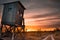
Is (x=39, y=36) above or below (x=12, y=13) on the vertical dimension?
below

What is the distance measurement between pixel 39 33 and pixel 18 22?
2.38 m

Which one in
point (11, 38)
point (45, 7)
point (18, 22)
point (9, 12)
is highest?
point (45, 7)

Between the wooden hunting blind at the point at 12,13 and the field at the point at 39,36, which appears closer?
the wooden hunting blind at the point at 12,13

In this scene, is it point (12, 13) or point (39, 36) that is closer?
point (12, 13)

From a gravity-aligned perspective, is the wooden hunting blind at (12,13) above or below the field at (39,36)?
above

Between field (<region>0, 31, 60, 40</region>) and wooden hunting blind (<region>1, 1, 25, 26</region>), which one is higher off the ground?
wooden hunting blind (<region>1, 1, 25, 26</region>)

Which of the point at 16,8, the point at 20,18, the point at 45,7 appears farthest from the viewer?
the point at 45,7

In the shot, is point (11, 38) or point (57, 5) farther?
point (11, 38)

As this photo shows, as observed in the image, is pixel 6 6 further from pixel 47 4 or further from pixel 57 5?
pixel 57 5

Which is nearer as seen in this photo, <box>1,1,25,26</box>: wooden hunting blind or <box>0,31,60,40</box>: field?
<box>1,1,25,26</box>: wooden hunting blind

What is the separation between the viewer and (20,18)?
305 cm

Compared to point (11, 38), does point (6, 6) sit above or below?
above

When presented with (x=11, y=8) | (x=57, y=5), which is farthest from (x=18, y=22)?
(x=57, y=5)

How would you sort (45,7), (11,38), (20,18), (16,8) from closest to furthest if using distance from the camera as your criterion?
(16,8)
(20,18)
(45,7)
(11,38)
